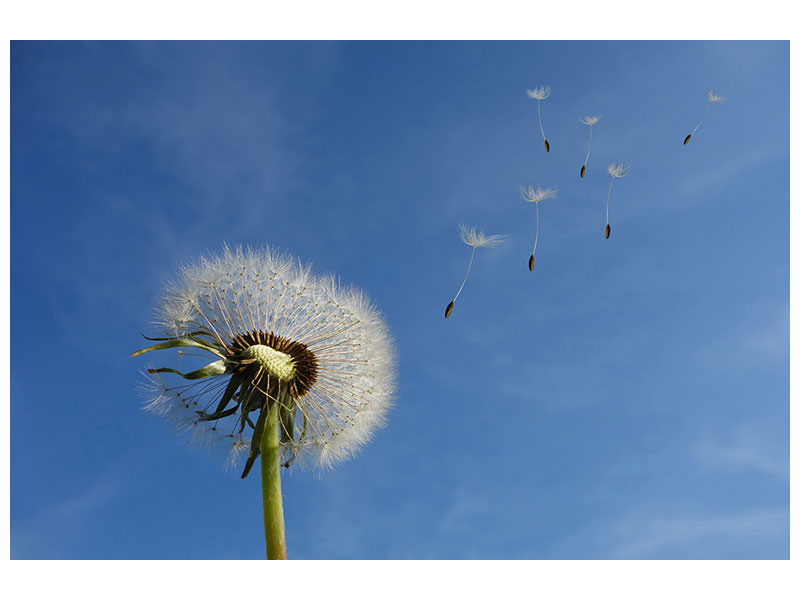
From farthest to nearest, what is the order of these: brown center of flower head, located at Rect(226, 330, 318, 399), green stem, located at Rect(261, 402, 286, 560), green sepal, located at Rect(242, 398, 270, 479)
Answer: brown center of flower head, located at Rect(226, 330, 318, 399) < green sepal, located at Rect(242, 398, 270, 479) < green stem, located at Rect(261, 402, 286, 560)

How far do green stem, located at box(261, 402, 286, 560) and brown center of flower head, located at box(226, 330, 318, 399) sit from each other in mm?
497

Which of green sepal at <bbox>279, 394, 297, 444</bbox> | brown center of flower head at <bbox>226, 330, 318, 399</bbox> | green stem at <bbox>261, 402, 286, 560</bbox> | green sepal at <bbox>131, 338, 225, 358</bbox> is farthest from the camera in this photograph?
green sepal at <bbox>279, 394, 297, 444</bbox>

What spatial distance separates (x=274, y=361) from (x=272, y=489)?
1.93m

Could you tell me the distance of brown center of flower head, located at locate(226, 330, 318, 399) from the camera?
32.6 feet

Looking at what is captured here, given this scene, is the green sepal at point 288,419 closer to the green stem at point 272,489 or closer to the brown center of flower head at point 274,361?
the brown center of flower head at point 274,361

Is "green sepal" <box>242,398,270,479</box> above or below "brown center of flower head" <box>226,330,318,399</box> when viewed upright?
below

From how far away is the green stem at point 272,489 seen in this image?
29.0ft

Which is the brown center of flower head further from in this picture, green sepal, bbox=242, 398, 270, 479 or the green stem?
the green stem

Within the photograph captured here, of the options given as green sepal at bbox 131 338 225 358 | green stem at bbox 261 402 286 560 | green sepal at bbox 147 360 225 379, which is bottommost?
green stem at bbox 261 402 286 560

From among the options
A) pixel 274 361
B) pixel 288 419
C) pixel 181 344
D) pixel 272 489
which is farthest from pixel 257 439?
pixel 181 344

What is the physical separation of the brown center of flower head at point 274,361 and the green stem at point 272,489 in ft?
1.63

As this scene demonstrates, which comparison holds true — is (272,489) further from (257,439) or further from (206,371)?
(206,371)
